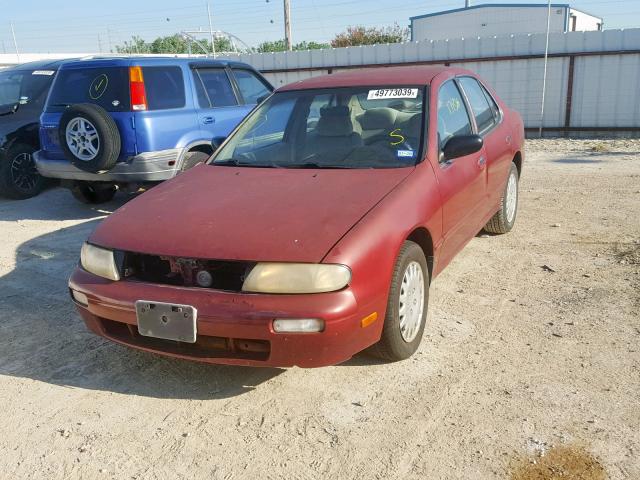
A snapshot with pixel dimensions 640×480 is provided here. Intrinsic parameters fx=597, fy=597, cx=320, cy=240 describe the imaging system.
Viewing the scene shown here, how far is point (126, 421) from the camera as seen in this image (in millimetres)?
2949

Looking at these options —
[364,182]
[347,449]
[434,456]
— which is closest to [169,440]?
[347,449]

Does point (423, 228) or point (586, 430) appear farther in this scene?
point (423, 228)

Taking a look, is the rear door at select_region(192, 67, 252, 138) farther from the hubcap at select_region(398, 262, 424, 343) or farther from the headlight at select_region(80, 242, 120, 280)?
the hubcap at select_region(398, 262, 424, 343)

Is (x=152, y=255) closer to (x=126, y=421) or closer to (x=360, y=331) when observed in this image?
(x=126, y=421)

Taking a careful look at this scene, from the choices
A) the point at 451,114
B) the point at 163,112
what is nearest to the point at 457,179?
the point at 451,114

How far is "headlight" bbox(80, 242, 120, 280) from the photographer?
10.3 ft

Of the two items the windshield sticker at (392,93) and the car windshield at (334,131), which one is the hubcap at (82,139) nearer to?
the car windshield at (334,131)

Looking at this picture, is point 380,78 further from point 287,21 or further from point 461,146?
point 287,21

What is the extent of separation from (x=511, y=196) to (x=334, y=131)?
2.41 meters

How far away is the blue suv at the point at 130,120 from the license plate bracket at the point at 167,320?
379 cm

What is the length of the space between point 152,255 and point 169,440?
92 centimetres

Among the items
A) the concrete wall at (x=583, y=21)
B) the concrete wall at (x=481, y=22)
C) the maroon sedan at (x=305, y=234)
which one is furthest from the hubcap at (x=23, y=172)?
the concrete wall at (x=583, y=21)

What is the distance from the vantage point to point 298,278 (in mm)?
2773

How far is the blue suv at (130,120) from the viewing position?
20.9 feet
